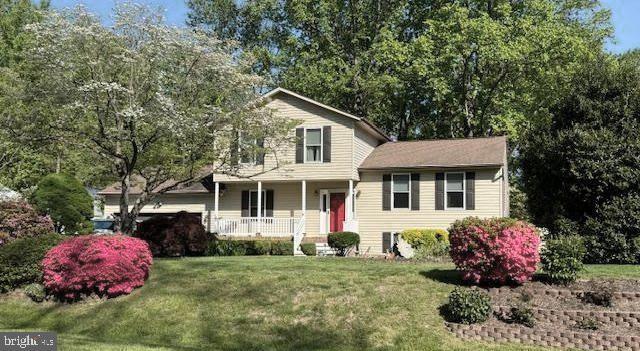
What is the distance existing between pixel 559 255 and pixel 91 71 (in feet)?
38.8

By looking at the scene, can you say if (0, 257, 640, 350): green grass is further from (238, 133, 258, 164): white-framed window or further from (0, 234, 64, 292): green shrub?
(238, 133, 258, 164): white-framed window

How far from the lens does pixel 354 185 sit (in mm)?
26531

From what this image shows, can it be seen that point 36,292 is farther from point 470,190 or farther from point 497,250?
point 470,190

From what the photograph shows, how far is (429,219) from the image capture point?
81.8ft

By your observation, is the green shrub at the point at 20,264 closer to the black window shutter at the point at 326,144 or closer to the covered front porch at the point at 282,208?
the covered front porch at the point at 282,208

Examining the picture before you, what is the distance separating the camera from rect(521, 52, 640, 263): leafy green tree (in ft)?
54.6

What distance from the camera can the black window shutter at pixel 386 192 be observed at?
25814mm

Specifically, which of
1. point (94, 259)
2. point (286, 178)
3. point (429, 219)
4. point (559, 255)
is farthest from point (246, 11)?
point (559, 255)

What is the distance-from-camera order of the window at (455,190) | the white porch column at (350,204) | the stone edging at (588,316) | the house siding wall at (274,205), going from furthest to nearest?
the house siding wall at (274,205) → the white porch column at (350,204) → the window at (455,190) → the stone edging at (588,316)

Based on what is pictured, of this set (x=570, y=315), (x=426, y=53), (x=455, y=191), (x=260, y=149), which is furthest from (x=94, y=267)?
(x=426, y=53)

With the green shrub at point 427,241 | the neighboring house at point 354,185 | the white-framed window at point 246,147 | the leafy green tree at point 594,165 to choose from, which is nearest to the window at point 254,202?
the neighboring house at point 354,185

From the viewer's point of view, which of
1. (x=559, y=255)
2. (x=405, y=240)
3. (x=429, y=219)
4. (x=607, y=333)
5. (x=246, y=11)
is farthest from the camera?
(x=246, y=11)

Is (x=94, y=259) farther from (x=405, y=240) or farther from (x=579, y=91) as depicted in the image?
(x=579, y=91)

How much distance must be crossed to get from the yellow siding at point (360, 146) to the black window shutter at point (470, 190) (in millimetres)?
4726
